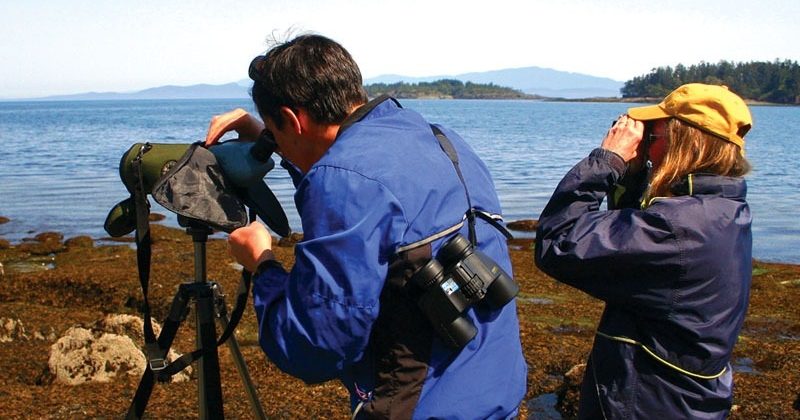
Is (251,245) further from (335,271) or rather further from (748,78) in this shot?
(748,78)

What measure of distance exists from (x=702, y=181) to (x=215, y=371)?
1870mm

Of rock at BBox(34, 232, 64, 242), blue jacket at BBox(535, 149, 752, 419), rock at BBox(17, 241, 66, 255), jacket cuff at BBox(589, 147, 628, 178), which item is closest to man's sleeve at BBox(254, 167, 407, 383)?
blue jacket at BBox(535, 149, 752, 419)

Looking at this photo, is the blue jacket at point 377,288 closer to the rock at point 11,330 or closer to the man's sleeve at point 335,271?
the man's sleeve at point 335,271

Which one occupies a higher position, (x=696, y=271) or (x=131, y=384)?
(x=696, y=271)

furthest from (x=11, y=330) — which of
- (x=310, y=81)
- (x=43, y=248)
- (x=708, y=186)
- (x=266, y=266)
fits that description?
(x=43, y=248)

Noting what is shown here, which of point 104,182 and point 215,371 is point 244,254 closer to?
point 215,371

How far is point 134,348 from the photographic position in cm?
501

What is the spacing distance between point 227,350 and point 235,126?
9.31ft

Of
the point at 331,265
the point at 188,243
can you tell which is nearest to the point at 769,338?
the point at 331,265

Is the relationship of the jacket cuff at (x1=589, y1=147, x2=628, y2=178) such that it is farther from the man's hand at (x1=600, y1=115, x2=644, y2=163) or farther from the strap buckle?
the strap buckle

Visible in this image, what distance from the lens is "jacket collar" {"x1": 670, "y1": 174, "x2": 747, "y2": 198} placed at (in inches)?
101

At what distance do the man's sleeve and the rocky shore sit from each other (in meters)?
2.46

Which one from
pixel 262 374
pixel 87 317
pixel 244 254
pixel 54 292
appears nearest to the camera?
pixel 244 254

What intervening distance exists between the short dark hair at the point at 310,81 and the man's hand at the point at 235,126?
0.65 m
